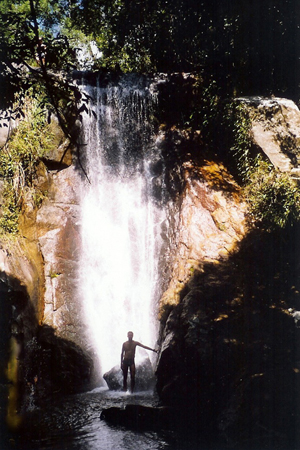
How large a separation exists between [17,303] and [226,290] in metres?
4.48

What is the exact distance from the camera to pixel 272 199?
991 cm

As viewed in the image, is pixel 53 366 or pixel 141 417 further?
pixel 53 366

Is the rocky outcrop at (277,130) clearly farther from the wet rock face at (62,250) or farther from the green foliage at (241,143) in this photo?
the wet rock face at (62,250)

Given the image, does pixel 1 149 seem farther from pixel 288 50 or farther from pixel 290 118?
pixel 288 50

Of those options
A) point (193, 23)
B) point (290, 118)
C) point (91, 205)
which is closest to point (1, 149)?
point (91, 205)

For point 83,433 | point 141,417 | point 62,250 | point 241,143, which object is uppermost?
point 241,143

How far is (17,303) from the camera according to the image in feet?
26.0

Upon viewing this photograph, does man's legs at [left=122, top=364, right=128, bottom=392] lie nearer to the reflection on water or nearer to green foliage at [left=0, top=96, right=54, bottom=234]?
the reflection on water

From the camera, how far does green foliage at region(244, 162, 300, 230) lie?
959cm

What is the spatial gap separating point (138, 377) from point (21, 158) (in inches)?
259

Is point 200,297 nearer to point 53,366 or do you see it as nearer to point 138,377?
point 138,377

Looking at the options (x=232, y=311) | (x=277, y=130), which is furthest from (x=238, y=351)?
(x=277, y=130)

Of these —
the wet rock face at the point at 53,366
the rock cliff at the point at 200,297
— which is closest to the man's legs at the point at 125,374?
the rock cliff at the point at 200,297

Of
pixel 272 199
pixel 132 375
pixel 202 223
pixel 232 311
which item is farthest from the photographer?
pixel 272 199
